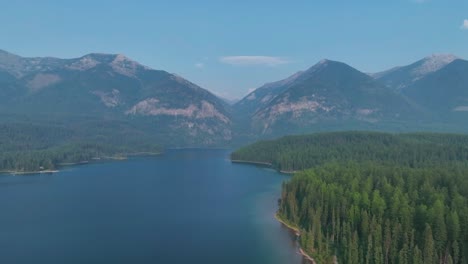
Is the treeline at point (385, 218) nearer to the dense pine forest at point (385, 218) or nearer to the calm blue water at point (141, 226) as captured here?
the dense pine forest at point (385, 218)

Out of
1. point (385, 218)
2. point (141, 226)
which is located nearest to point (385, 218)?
point (385, 218)

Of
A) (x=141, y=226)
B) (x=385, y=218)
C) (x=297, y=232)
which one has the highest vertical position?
(x=385, y=218)

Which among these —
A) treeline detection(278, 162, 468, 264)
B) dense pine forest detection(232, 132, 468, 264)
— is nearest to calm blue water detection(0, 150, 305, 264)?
dense pine forest detection(232, 132, 468, 264)

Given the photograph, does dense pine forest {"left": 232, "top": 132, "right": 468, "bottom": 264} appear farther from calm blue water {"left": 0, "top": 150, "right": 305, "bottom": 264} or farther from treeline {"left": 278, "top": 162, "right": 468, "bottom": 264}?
calm blue water {"left": 0, "top": 150, "right": 305, "bottom": 264}

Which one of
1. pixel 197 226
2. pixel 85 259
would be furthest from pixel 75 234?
pixel 197 226

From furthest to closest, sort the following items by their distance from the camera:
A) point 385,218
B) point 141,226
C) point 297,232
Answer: point 141,226 → point 297,232 → point 385,218

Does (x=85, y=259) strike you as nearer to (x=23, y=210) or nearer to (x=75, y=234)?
(x=75, y=234)

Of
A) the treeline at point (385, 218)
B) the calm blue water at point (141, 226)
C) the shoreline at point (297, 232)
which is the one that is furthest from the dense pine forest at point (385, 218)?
the calm blue water at point (141, 226)

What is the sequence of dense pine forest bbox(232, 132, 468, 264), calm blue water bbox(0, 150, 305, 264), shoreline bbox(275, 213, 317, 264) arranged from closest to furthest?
dense pine forest bbox(232, 132, 468, 264), shoreline bbox(275, 213, 317, 264), calm blue water bbox(0, 150, 305, 264)

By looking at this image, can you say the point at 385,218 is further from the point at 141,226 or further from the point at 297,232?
the point at 141,226
